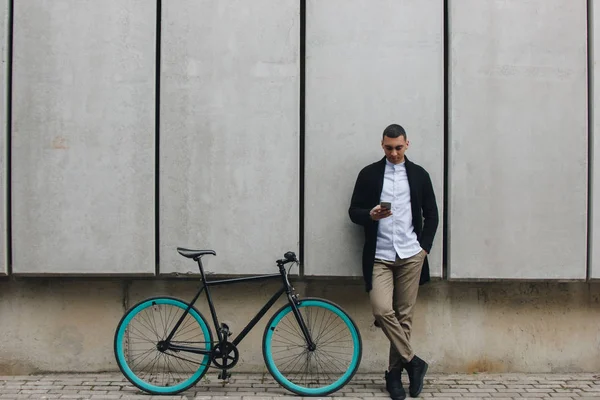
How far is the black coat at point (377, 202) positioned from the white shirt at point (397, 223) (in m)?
0.04

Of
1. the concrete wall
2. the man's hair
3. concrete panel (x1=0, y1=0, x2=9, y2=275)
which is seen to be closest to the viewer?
the man's hair

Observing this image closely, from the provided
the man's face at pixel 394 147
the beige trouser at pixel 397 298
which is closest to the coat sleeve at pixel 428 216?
the beige trouser at pixel 397 298

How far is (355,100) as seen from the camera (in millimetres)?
6008

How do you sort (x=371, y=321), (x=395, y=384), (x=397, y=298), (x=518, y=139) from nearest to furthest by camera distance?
(x=395, y=384)
(x=397, y=298)
(x=518, y=139)
(x=371, y=321)

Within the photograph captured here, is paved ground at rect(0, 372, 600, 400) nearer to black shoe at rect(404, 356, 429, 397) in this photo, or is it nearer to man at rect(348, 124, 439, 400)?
black shoe at rect(404, 356, 429, 397)

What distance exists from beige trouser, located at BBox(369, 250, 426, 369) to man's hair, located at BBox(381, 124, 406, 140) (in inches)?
40.4

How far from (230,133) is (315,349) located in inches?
81.7

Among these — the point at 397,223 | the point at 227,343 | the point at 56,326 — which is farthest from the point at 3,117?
the point at 397,223

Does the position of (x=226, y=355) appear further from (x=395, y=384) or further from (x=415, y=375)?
(x=415, y=375)

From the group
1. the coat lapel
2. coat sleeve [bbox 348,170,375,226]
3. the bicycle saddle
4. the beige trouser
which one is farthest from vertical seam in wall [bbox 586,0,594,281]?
the bicycle saddle

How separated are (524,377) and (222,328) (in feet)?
9.41

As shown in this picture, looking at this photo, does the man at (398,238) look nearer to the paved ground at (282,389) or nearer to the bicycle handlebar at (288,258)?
the paved ground at (282,389)

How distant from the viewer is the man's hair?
5.48 metres

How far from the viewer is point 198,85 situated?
599cm
